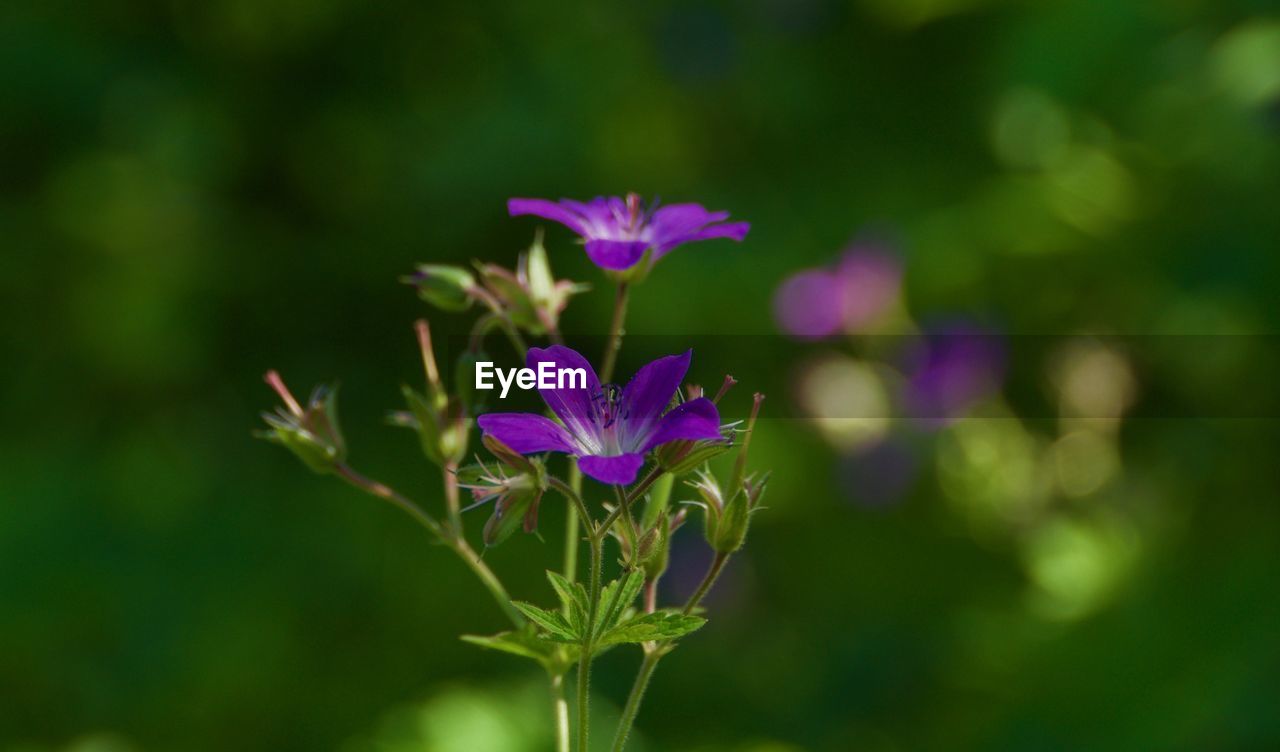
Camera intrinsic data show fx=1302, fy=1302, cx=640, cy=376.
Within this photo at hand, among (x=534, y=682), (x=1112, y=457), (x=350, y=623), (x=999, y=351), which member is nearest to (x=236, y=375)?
(x=350, y=623)

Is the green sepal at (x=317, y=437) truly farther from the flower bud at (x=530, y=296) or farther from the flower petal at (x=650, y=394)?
the flower petal at (x=650, y=394)

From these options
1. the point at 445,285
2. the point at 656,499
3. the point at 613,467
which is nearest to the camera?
the point at 613,467

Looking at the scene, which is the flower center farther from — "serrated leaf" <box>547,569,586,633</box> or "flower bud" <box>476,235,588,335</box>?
"flower bud" <box>476,235,588,335</box>

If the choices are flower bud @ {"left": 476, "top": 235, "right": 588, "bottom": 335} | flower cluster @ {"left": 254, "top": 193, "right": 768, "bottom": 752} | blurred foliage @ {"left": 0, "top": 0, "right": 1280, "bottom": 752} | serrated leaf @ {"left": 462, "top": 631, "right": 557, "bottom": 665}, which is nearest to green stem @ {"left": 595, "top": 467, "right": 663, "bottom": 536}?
flower cluster @ {"left": 254, "top": 193, "right": 768, "bottom": 752}

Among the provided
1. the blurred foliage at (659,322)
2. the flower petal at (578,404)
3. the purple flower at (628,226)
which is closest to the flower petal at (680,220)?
the purple flower at (628,226)

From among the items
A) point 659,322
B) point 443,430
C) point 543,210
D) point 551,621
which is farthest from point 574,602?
point 659,322

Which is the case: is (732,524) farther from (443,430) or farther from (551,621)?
(443,430)
